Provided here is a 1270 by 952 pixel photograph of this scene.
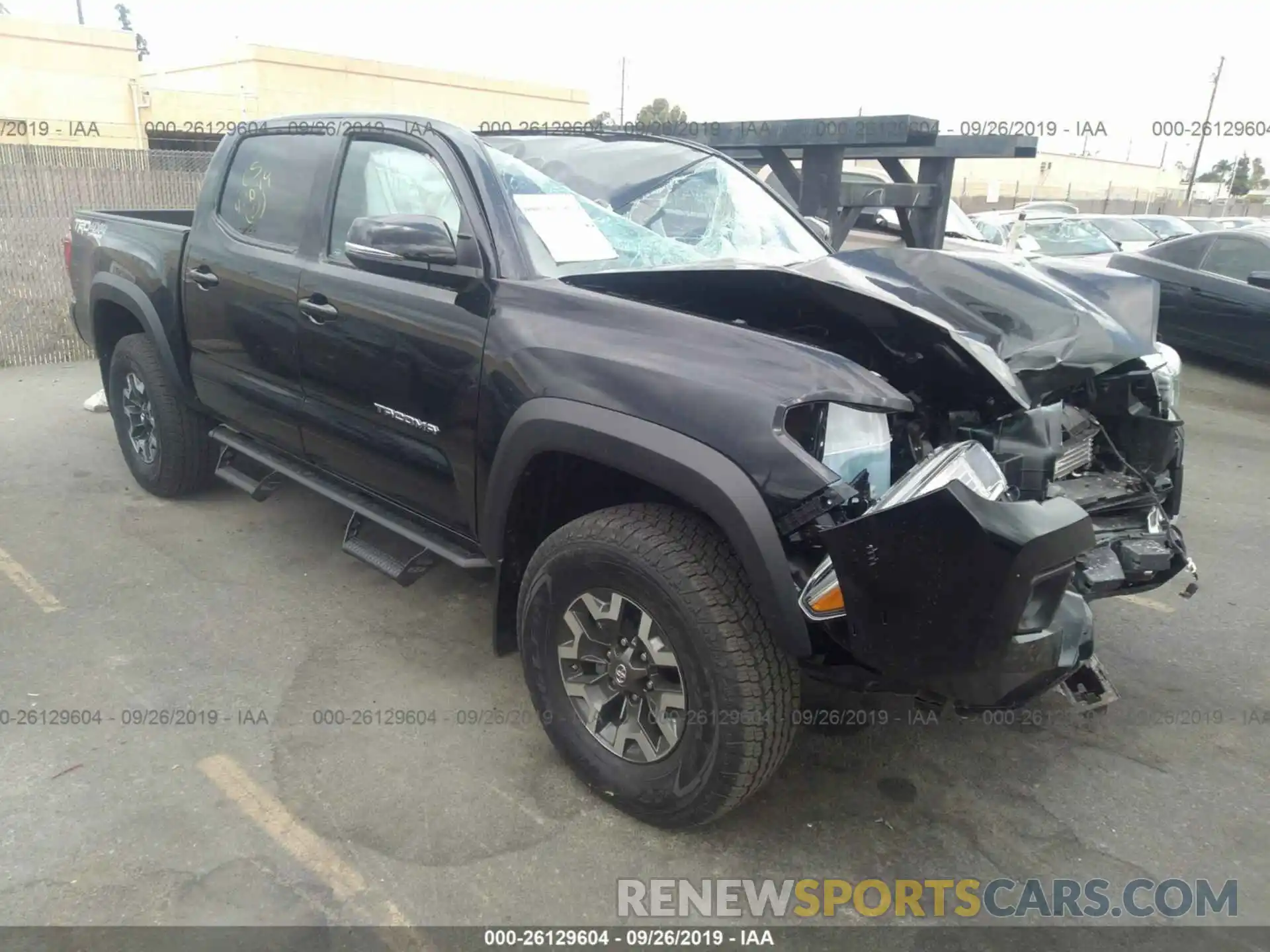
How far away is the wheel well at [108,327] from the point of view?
524cm

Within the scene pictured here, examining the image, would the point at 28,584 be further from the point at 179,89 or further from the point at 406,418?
the point at 179,89

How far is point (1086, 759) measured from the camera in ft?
10.4

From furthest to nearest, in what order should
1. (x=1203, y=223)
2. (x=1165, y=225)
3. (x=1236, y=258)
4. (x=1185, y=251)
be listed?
(x=1203, y=223), (x=1165, y=225), (x=1185, y=251), (x=1236, y=258)

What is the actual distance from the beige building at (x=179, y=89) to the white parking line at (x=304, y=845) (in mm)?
24917

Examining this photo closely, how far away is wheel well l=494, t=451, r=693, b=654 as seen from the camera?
9.53 ft

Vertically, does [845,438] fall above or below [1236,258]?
above

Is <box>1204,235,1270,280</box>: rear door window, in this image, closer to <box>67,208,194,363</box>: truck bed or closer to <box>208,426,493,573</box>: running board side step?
<box>208,426,493,573</box>: running board side step

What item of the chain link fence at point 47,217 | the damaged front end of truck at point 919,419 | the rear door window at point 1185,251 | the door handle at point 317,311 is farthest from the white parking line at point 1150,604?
the chain link fence at point 47,217

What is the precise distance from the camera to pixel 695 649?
2465 mm

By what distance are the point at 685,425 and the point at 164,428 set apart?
11.8 ft

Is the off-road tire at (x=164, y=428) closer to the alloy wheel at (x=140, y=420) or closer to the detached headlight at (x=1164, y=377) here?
the alloy wheel at (x=140, y=420)

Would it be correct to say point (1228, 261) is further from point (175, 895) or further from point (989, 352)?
point (175, 895)

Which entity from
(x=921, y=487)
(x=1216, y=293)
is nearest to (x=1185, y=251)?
(x=1216, y=293)

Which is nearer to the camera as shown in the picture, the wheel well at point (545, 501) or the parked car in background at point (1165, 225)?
the wheel well at point (545, 501)
